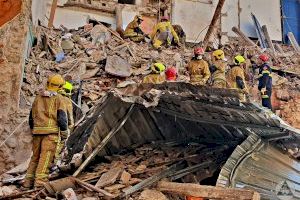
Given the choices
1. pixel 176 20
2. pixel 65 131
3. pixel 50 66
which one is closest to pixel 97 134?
pixel 65 131

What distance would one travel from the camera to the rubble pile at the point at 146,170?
5.56 m

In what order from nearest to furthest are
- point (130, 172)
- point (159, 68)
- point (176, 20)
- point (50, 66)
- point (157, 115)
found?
point (130, 172) < point (157, 115) < point (159, 68) < point (50, 66) < point (176, 20)

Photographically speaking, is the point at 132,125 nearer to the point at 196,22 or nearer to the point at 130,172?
the point at 130,172

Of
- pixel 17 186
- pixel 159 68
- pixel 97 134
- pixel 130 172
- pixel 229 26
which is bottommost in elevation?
pixel 17 186

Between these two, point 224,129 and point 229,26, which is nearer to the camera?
point 224,129

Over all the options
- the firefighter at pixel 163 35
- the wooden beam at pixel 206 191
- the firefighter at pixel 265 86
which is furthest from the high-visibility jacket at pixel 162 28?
the wooden beam at pixel 206 191

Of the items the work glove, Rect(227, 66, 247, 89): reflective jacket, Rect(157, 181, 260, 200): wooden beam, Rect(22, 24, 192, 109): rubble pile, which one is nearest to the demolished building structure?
Rect(157, 181, 260, 200): wooden beam

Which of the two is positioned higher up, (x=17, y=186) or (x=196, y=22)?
(x=196, y=22)

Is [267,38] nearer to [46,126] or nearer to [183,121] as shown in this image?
[183,121]

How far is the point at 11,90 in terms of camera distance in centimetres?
934

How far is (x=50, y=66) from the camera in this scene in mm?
12461

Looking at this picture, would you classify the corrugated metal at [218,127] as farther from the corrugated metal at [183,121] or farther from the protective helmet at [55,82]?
the protective helmet at [55,82]

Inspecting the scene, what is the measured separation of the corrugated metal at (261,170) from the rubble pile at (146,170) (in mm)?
535

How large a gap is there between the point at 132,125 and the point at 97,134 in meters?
0.61
